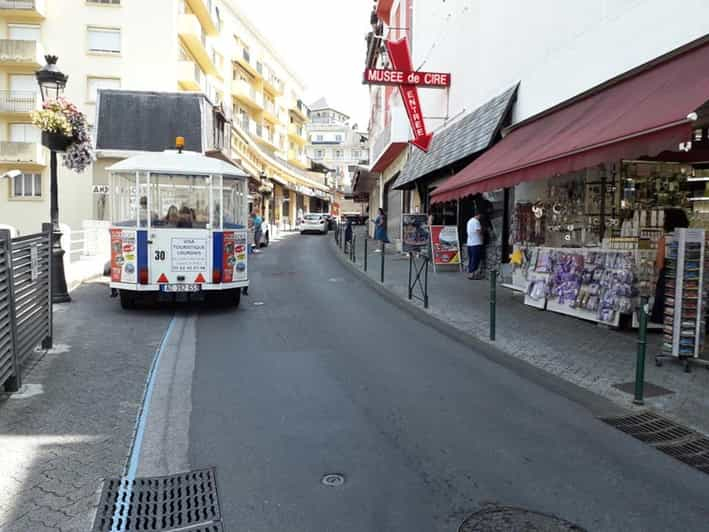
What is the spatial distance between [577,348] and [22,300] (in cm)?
661

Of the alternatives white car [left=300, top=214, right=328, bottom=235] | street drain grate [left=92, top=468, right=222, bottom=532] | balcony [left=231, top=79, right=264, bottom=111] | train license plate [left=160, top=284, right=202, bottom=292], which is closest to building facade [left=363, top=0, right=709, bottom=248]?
train license plate [left=160, top=284, right=202, bottom=292]

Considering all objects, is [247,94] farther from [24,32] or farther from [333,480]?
[333,480]

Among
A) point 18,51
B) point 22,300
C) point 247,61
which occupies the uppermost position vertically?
point 247,61

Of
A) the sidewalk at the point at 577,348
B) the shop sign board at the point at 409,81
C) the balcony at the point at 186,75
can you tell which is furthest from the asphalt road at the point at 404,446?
the balcony at the point at 186,75

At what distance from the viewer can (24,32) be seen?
3275 cm

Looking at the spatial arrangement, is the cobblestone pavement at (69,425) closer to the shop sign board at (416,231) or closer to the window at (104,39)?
the shop sign board at (416,231)

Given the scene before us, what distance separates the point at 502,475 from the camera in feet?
13.3

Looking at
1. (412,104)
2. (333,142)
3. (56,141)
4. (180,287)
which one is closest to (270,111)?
(412,104)

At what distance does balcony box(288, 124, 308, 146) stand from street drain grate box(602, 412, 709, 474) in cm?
6705

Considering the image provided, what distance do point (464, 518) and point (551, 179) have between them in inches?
377

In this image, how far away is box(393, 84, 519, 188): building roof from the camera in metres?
12.5

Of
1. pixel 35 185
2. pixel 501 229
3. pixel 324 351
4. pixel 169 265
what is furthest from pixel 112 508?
pixel 35 185

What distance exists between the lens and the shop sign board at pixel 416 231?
20.4 m

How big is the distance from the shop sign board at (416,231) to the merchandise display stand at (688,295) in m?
13.6
